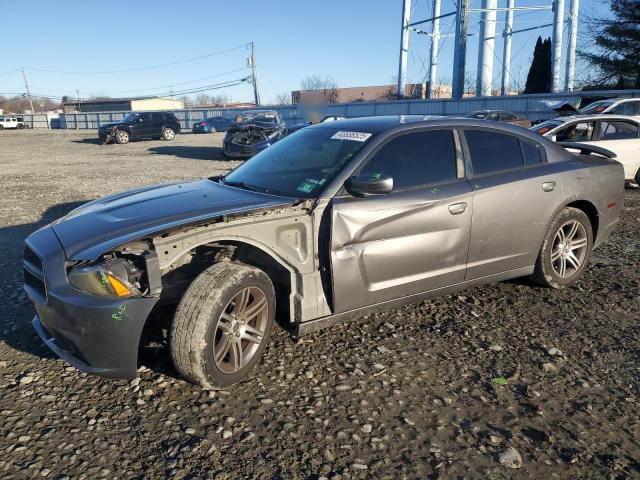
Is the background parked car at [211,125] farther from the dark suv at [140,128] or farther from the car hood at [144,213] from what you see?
the car hood at [144,213]

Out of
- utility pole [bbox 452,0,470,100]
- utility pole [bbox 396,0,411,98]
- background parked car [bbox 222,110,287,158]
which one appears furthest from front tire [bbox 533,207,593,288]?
utility pole [bbox 396,0,411,98]

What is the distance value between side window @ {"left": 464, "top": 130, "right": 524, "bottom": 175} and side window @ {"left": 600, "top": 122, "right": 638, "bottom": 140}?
6.59m

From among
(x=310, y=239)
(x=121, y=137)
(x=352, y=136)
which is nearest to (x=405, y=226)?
(x=310, y=239)

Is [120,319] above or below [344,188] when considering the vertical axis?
below

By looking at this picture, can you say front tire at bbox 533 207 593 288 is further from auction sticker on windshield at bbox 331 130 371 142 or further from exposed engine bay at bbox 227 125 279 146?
exposed engine bay at bbox 227 125 279 146

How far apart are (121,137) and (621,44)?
28.2 m

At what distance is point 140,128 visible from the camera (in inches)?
1053

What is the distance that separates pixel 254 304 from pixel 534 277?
8.96 ft

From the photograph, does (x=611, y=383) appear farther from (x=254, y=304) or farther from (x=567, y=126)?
(x=567, y=126)

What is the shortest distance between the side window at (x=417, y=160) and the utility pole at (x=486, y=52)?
3472 centimetres

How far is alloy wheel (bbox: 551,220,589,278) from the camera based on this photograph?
4.57 m

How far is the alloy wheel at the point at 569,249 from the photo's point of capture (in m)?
4.57

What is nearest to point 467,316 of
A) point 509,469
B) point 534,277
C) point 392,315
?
point 392,315

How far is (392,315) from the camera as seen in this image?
417 cm
